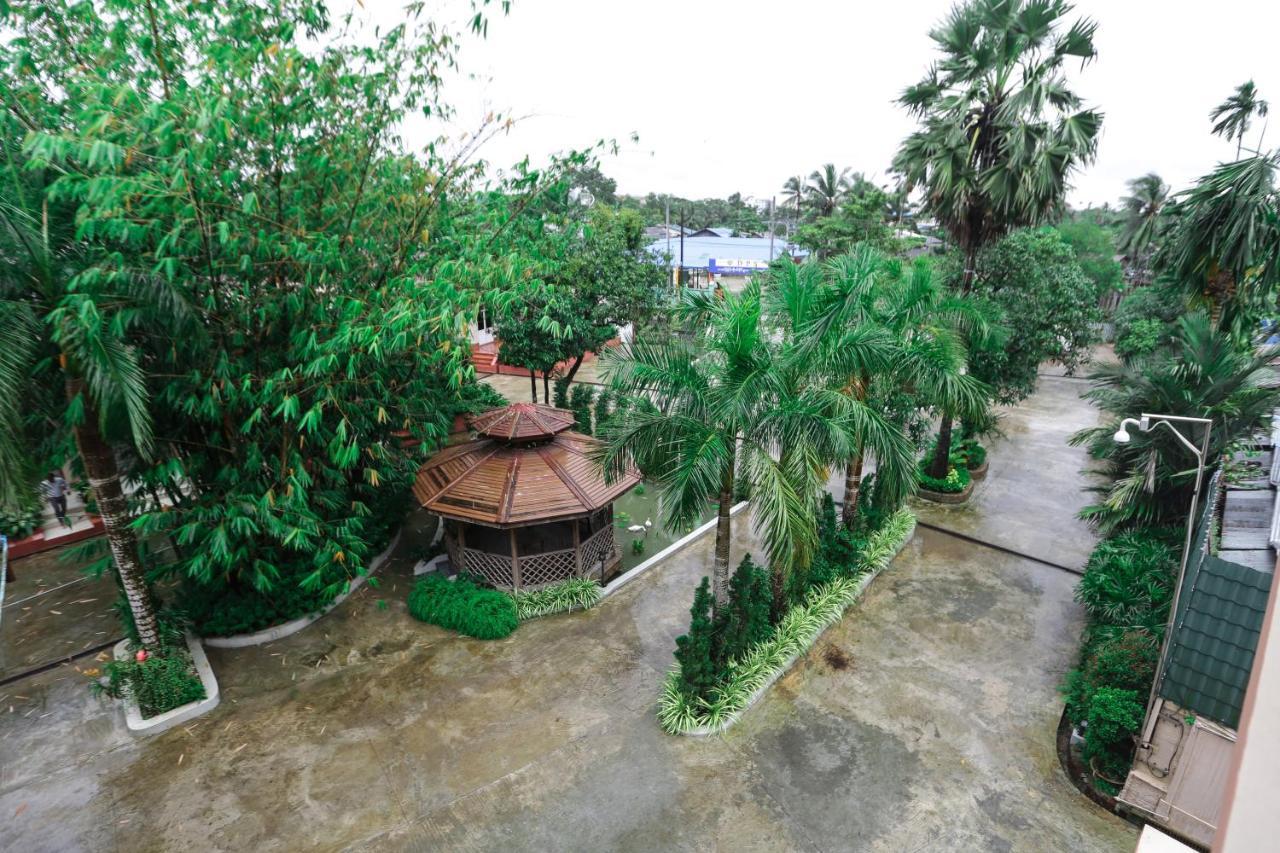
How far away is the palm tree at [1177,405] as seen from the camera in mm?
8383

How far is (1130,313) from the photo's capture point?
24.0 meters

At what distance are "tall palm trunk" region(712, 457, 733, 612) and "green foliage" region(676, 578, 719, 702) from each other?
310mm

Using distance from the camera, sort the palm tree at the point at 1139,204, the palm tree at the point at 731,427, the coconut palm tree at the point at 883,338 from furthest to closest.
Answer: the palm tree at the point at 1139,204
the coconut palm tree at the point at 883,338
the palm tree at the point at 731,427

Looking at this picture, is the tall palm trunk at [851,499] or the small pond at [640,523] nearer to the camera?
the tall palm trunk at [851,499]

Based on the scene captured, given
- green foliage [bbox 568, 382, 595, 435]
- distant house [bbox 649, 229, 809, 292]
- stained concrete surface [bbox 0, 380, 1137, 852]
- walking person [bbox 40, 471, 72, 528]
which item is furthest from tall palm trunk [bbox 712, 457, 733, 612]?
distant house [bbox 649, 229, 809, 292]

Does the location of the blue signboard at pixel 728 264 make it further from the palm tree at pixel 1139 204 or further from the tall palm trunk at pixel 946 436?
the tall palm trunk at pixel 946 436

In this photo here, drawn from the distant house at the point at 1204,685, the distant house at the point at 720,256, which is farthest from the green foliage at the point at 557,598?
the distant house at the point at 720,256

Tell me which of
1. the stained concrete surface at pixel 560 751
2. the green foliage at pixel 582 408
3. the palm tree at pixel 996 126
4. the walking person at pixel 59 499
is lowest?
the stained concrete surface at pixel 560 751

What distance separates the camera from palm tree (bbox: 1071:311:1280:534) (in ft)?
27.5

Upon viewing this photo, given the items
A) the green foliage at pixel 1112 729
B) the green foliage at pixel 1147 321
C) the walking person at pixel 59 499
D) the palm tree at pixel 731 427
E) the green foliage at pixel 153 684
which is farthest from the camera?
the green foliage at pixel 1147 321

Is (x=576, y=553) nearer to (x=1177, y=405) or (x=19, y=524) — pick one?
(x=19, y=524)

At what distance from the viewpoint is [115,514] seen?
7.25m

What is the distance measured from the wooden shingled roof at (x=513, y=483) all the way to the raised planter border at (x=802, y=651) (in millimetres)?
3654

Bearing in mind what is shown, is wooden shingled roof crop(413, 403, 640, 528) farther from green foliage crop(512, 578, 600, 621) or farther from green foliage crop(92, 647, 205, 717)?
green foliage crop(92, 647, 205, 717)
